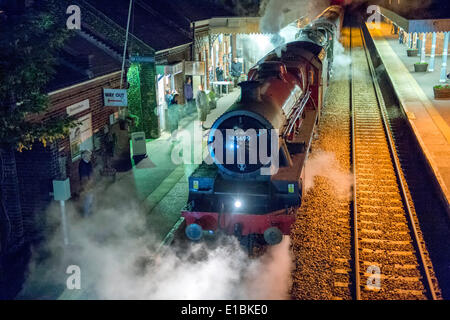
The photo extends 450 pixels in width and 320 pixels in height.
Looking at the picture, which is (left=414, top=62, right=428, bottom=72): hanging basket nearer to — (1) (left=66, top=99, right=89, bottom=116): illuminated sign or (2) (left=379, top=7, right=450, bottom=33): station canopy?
(2) (left=379, top=7, right=450, bottom=33): station canopy

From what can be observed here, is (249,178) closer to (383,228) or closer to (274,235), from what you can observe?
(274,235)

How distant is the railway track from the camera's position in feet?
24.4

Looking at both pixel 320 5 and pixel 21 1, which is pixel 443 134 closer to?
pixel 21 1

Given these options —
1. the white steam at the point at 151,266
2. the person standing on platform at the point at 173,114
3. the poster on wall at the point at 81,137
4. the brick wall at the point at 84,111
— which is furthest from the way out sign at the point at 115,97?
the person standing on platform at the point at 173,114

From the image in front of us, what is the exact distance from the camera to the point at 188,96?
19.7m

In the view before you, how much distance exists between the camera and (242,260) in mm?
8422

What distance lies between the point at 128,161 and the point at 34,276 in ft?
19.9

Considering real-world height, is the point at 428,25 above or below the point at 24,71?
above

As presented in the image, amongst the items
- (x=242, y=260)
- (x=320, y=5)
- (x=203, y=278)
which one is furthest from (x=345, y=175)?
(x=320, y=5)

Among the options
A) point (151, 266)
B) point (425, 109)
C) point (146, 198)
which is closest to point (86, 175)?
point (146, 198)

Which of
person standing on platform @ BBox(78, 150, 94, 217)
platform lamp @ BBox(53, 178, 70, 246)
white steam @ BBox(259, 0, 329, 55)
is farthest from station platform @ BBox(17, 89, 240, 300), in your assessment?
white steam @ BBox(259, 0, 329, 55)

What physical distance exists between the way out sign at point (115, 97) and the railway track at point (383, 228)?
615cm

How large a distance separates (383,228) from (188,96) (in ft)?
39.4

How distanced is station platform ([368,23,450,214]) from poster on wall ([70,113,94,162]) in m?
8.43
